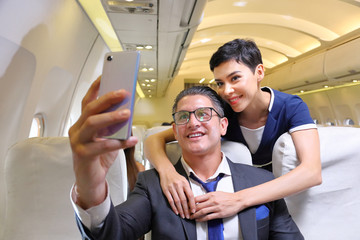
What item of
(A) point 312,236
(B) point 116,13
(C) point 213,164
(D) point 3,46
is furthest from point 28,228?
(B) point 116,13

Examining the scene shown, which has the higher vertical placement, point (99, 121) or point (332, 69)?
point (332, 69)

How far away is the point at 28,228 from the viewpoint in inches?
73.0

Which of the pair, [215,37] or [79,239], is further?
[215,37]

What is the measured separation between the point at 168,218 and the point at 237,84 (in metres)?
0.98

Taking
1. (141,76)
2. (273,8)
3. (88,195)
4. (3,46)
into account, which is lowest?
(88,195)

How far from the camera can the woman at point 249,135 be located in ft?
4.95

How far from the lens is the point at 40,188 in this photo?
186 cm

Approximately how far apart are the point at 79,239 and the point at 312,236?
1572 mm

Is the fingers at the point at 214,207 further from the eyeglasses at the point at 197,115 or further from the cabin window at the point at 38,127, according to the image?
the cabin window at the point at 38,127

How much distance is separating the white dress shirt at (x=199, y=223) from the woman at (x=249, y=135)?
Answer: 0.39 feet

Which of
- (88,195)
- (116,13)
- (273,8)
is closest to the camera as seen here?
(88,195)

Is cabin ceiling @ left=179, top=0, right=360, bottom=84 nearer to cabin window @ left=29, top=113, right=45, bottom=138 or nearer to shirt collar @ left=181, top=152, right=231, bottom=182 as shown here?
cabin window @ left=29, top=113, right=45, bottom=138

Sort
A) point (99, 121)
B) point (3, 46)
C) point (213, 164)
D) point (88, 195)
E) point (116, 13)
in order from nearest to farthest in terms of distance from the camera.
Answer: point (99, 121), point (88, 195), point (213, 164), point (3, 46), point (116, 13)

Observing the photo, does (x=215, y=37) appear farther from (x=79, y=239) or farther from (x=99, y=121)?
(x=99, y=121)
